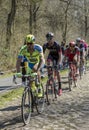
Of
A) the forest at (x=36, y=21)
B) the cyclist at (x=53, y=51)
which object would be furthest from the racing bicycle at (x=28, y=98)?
the forest at (x=36, y=21)

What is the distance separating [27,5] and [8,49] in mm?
9108

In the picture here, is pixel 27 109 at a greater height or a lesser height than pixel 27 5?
lesser

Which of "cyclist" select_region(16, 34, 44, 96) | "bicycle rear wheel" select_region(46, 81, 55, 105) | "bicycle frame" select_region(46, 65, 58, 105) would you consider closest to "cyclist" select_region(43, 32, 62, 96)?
"bicycle frame" select_region(46, 65, 58, 105)

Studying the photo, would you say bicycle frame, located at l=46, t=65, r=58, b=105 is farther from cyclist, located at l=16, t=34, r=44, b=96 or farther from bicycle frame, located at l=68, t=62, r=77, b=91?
bicycle frame, located at l=68, t=62, r=77, b=91

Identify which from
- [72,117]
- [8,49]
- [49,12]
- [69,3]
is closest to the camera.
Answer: [72,117]

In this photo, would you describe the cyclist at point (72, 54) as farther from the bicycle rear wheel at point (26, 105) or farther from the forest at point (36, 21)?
the forest at point (36, 21)

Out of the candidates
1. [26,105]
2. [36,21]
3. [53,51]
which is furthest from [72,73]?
[36,21]

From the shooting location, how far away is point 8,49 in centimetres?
2803

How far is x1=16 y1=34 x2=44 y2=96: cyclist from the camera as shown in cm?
950

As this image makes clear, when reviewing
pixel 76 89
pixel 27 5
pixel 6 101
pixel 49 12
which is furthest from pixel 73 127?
pixel 49 12

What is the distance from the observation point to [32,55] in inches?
392

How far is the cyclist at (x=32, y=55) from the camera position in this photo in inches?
374

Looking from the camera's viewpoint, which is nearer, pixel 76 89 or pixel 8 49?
pixel 76 89

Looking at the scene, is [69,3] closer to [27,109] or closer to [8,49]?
[8,49]
